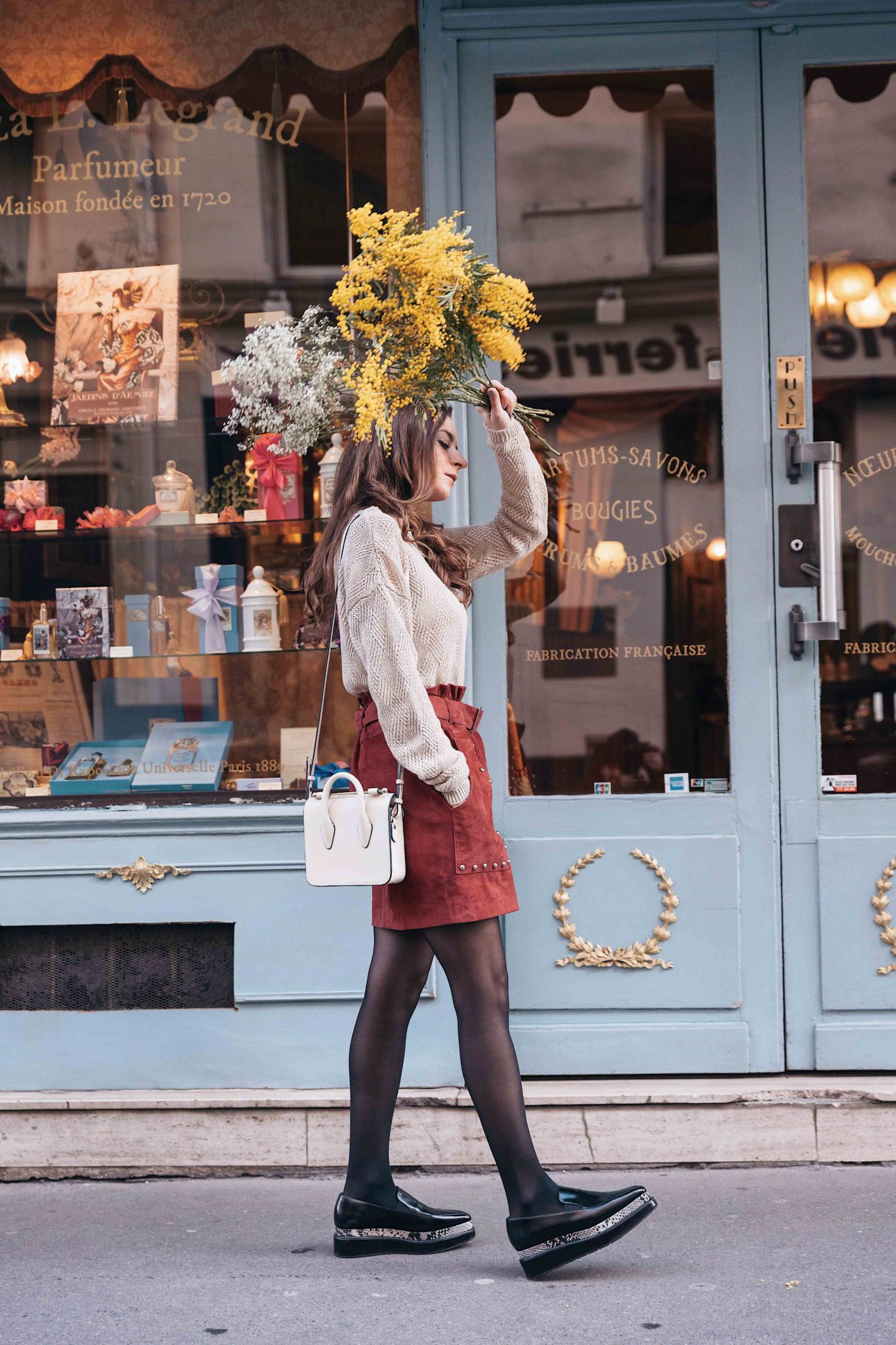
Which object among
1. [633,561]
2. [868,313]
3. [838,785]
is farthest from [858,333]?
[838,785]

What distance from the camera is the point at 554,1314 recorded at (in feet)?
9.39

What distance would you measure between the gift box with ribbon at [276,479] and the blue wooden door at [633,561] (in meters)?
0.68

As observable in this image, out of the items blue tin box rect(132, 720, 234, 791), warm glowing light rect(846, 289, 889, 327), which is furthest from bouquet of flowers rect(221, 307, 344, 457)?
warm glowing light rect(846, 289, 889, 327)

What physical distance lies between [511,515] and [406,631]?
1.91 feet

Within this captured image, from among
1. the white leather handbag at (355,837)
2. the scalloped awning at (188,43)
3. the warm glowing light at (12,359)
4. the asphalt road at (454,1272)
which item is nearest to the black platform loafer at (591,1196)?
the asphalt road at (454,1272)

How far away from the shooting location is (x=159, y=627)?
4.61 m

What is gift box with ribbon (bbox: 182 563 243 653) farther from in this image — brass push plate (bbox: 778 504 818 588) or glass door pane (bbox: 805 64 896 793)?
glass door pane (bbox: 805 64 896 793)

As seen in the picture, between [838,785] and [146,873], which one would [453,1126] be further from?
[838,785]

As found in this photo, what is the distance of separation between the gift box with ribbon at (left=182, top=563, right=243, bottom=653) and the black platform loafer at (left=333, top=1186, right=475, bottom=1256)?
2.03 metres

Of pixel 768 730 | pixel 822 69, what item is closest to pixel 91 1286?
pixel 768 730

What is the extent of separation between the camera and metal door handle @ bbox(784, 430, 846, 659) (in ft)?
13.3

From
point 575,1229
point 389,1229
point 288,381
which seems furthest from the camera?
point 288,381

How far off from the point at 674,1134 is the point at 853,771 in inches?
49.3

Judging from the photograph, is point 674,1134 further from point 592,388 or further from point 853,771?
point 592,388
